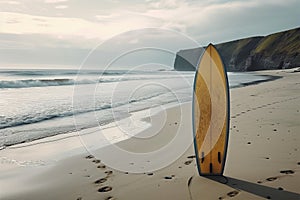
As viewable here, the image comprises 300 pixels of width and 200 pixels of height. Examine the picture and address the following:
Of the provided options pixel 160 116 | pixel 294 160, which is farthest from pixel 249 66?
pixel 294 160

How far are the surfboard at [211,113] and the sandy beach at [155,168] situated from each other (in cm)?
26

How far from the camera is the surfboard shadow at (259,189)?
3.14m

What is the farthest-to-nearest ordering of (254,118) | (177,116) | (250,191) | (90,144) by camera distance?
(177,116), (254,118), (90,144), (250,191)

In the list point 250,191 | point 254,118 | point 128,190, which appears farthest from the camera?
point 254,118

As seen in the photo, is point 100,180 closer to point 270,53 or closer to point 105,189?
point 105,189

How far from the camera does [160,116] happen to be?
10.0 metres

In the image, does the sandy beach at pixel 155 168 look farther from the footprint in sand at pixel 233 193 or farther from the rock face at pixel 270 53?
the rock face at pixel 270 53

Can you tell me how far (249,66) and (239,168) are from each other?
8024 cm

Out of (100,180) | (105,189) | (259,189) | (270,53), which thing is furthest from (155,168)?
(270,53)

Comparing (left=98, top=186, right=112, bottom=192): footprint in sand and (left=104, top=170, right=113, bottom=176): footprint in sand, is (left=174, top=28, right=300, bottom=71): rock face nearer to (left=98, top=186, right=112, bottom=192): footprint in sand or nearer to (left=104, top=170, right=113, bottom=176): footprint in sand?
(left=104, top=170, right=113, bottom=176): footprint in sand

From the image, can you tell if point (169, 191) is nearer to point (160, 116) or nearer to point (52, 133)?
point (52, 133)

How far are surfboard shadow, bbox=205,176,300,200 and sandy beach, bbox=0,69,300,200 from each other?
10 mm

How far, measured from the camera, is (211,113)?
4.20m

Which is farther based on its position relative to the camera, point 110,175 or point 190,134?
point 190,134
